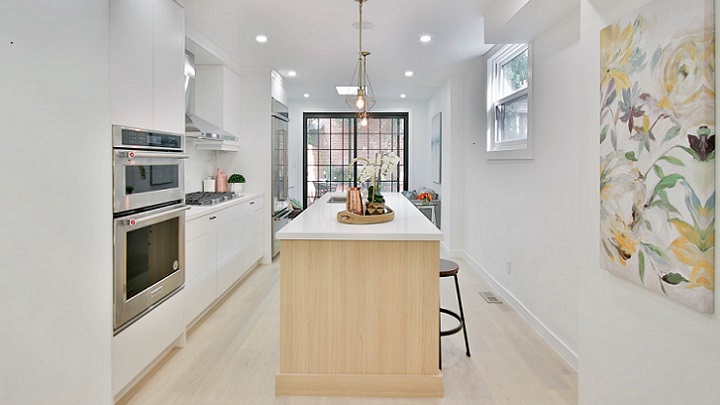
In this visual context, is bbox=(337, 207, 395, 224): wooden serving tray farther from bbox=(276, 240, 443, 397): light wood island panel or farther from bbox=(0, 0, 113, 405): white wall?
bbox=(0, 0, 113, 405): white wall

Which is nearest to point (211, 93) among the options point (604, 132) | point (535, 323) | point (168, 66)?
point (168, 66)

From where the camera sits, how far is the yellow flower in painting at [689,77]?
53.7 inches

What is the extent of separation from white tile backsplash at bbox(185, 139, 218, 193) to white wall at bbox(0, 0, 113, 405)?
2.64m

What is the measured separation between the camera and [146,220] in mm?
2568

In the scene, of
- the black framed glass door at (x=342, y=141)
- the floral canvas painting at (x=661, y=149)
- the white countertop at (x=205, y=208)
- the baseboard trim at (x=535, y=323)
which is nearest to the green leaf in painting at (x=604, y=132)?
the floral canvas painting at (x=661, y=149)

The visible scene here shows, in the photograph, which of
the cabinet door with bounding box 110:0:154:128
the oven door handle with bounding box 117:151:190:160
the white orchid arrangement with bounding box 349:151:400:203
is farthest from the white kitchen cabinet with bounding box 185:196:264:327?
the white orchid arrangement with bounding box 349:151:400:203

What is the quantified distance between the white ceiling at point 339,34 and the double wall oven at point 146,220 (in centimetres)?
132

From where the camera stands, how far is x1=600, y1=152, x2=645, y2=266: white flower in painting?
66.9 inches

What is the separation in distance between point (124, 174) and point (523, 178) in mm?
3022

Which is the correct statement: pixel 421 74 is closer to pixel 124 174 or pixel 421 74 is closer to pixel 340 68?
pixel 340 68

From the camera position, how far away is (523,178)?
4.00 m

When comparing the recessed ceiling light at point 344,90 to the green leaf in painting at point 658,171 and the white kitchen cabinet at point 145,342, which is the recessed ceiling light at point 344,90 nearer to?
the white kitchen cabinet at point 145,342

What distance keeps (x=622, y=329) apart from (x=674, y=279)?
0.44 meters

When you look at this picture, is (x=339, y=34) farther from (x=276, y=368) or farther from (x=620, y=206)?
(x=620, y=206)
